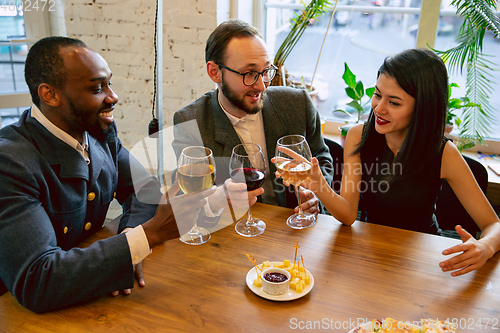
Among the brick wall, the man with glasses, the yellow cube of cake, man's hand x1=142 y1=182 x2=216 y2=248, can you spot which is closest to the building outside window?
the brick wall

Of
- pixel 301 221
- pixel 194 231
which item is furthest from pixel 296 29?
pixel 194 231

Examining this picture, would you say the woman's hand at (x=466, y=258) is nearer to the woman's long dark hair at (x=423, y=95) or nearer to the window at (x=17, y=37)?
the woman's long dark hair at (x=423, y=95)

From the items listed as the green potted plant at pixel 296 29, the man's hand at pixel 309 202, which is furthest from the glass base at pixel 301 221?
the green potted plant at pixel 296 29

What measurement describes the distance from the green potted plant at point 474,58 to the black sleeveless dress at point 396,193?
0.88 meters

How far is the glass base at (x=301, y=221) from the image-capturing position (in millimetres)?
1315

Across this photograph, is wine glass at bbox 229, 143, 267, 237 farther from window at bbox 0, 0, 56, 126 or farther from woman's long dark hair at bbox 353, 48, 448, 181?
window at bbox 0, 0, 56, 126

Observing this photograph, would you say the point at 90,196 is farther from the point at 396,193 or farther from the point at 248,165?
the point at 396,193

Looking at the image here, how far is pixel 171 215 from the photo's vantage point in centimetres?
105

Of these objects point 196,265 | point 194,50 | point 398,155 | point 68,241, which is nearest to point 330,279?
point 196,265

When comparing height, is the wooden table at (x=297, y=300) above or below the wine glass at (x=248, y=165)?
below

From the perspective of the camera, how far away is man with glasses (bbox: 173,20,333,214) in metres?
1.79

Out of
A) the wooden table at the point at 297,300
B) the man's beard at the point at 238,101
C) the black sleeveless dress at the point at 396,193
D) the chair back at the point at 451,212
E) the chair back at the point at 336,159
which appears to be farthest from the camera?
the chair back at the point at 336,159

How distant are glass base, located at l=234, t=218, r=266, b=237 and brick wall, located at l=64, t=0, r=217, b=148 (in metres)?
1.36

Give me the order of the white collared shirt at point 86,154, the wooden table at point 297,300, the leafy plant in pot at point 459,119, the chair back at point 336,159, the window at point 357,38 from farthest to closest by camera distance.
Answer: the window at point 357,38 < the leafy plant in pot at point 459,119 < the chair back at point 336,159 < the white collared shirt at point 86,154 < the wooden table at point 297,300
